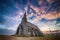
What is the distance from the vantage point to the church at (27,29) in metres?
3.58

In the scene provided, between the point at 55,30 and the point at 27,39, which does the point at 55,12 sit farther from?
the point at 27,39

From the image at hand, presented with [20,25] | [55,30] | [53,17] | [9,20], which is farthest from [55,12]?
[9,20]

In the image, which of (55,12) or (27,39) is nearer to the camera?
(27,39)

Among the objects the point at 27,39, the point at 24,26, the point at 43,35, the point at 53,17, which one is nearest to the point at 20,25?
the point at 24,26

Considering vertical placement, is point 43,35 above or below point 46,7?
below

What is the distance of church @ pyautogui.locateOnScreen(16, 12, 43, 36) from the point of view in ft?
11.7

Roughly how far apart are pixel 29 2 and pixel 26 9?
209 mm

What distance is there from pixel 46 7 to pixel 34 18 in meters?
0.47

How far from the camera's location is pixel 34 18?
3674mm

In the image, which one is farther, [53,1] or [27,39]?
[53,1]

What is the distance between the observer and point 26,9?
3.69m

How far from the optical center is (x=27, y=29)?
3598mm

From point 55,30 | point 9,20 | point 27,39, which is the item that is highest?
point 9,20

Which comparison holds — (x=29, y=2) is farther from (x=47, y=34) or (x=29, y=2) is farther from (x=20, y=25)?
(x=47, y=34)
